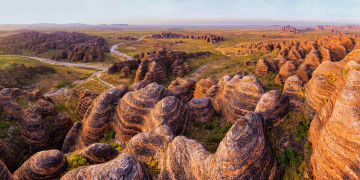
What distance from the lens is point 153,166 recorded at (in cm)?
1195

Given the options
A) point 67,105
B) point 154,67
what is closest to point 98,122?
point 67,105

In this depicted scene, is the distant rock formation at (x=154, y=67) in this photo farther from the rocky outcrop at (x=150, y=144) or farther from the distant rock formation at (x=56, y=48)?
the rocky outcrop at (x=150, y=144)

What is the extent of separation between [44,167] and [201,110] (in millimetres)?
16010

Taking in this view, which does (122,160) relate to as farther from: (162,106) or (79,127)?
(79,127)

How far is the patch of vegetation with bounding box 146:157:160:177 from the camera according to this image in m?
11.3

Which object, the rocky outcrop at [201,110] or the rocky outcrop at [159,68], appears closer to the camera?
the rocky outcrop at [201,110]

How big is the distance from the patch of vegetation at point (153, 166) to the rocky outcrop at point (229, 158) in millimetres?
427

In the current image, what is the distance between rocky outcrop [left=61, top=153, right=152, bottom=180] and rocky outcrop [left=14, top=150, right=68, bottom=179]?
16.9 ft

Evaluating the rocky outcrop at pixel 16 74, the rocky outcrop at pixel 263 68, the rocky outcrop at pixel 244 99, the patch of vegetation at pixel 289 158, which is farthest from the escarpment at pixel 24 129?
the rocky outcrop at pixel 263 68

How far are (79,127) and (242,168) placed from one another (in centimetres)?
2294

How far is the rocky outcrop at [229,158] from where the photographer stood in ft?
29.0

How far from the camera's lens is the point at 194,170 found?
1009 centimetres

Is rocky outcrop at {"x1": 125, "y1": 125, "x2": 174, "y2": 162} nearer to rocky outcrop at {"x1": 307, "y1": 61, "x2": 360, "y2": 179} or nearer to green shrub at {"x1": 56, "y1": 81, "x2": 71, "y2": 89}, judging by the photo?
rocky outcrop at {"x1": 307, "y1": 61, "x2": 360, "y2": 179}

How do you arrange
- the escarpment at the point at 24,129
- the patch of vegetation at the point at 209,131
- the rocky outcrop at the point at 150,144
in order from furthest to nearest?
1. the escarpment at the point at 24,129
2. the patch of vegetation at the point at 209,131
3. the rocky outcrop at the point at 150,144
